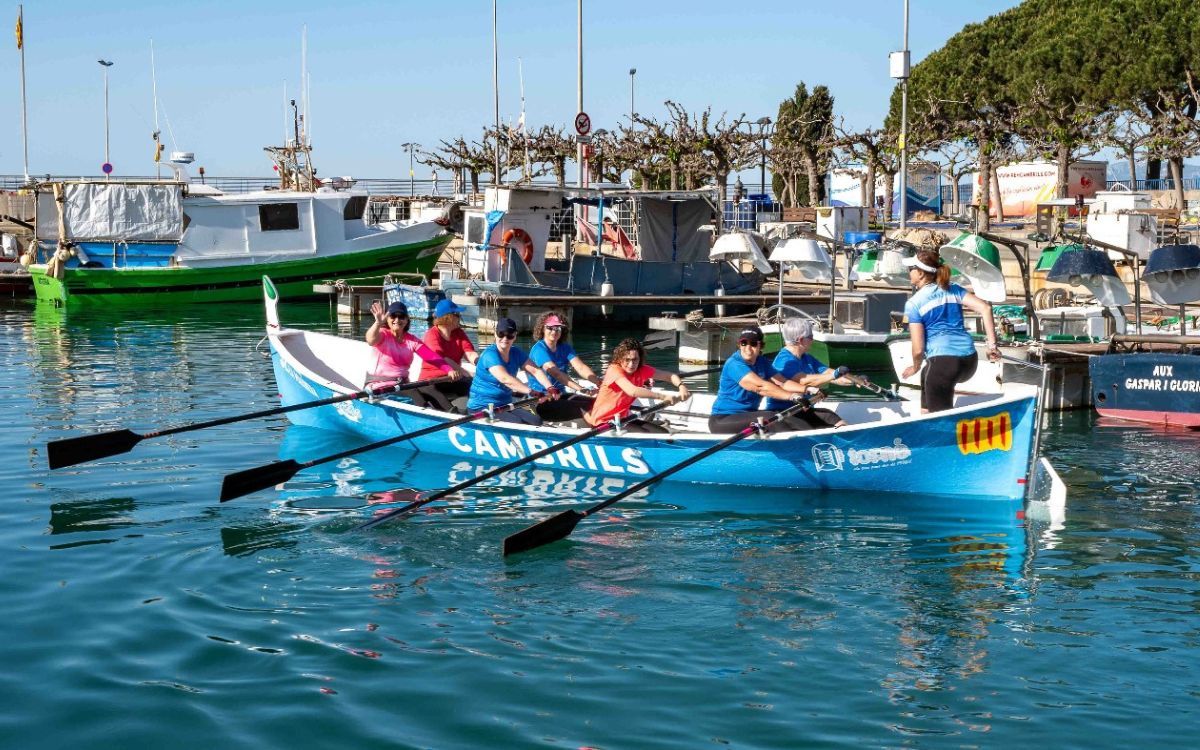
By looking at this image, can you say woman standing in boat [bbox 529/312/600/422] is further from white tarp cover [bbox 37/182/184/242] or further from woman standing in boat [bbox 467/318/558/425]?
white tarp cover [bbox 37/182/184/242]

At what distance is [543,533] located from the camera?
9.94m

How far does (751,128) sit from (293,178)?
15.1 meters

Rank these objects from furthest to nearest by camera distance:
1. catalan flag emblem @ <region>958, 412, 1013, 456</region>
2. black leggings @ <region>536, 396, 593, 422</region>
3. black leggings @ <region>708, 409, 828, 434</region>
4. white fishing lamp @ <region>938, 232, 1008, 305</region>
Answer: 1. white fishing lamp @ <region>938, 232, 1008, 305</region>
2. black leggings @ <region>536, 396, 593, 422</region>
3. black leggings @ <region>708, 409, 828, 434</region>
4. catalan flag emblem @ <region>958, 412, 1013, 456</region>

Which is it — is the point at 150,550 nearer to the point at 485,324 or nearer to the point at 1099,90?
the point at 485,324

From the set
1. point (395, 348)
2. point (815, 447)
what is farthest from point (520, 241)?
point (815, 447)

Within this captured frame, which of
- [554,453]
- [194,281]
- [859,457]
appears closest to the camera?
[859,457]

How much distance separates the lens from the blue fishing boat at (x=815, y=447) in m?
11.4

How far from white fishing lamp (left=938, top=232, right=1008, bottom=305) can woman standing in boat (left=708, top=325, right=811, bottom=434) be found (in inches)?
184

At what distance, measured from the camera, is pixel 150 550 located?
10.4m

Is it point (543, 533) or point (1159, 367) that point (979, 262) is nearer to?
point (1159, 367)

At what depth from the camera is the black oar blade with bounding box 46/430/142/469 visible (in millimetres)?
12078

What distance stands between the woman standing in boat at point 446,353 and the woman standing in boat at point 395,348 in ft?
0.24

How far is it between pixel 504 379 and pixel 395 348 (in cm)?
223

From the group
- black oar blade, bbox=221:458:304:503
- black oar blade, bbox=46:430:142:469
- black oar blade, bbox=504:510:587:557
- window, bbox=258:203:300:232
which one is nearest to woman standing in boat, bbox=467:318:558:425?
black oar blade, bbox=221:458:304:503
